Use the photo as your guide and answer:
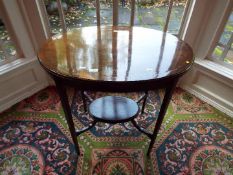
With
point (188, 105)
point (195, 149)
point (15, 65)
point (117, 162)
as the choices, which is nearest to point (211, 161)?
point (195, 149)

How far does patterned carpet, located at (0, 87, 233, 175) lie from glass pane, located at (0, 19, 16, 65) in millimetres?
460

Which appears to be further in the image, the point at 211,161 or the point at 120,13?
the point at 120,13

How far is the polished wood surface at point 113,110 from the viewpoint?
133 cm

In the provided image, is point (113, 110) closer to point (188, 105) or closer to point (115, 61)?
point (115, 61)

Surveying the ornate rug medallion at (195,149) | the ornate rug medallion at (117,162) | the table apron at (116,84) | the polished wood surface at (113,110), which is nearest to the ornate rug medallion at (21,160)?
the ornate rug medallion at (117,162)

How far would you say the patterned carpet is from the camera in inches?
49.3

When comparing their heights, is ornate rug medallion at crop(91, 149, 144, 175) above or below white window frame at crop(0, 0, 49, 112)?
below

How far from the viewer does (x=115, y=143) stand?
1406mm

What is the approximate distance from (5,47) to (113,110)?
1.13 m

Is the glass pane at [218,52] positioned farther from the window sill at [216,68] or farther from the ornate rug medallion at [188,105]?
the ornate rug medallion at [188,105]

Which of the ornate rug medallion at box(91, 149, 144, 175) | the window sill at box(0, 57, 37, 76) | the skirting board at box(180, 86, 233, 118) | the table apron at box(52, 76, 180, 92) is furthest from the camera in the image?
the skirting board at box(180, 86, 233, 118)

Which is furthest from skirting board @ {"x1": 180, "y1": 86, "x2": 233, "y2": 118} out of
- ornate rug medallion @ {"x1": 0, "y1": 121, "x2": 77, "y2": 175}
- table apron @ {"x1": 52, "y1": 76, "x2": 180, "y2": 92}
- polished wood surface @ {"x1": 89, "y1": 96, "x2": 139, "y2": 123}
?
ornate rug medallion @ {"x1": 0, "y1": 121, "x2": 77, "y2": 175}

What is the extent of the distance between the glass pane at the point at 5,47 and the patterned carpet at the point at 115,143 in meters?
0.46

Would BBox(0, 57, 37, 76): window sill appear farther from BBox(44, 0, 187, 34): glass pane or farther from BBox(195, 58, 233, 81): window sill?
BBox(195, 58, 233, 81): window sill
